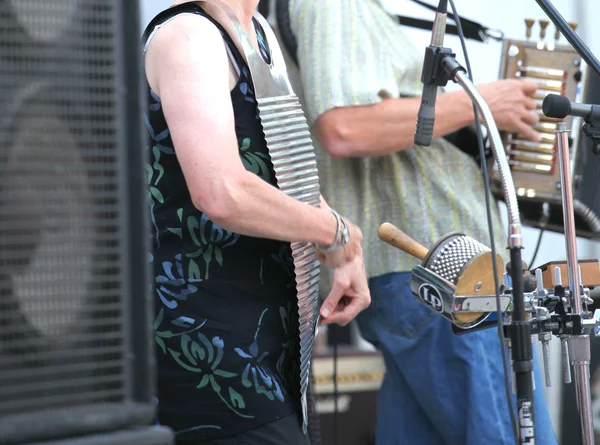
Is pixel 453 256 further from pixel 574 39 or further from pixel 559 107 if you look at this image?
pixel 574 39

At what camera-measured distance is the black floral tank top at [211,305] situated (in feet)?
5.21

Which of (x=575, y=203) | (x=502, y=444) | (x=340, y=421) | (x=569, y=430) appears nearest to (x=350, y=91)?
(x=575, y=203)

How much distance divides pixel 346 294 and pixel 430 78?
44 cm

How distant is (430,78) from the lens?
70.3 inches

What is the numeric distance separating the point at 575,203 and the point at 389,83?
2.04 feet

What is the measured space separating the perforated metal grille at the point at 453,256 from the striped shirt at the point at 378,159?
1.81 feet

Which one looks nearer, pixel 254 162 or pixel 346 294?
pixel 254 162

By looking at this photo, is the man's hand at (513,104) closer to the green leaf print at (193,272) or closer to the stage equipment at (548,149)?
the stage equipment at (548,149)

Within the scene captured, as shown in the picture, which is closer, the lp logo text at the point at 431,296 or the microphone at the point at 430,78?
the lp logo text at the point at 431,296

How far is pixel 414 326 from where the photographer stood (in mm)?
2199

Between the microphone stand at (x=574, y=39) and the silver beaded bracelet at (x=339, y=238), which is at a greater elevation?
the microphone stand at (x=574, y=39)

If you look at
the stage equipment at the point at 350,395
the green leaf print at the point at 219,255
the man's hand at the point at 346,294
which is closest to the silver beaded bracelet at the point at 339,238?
the man's hand at the point at 346,294

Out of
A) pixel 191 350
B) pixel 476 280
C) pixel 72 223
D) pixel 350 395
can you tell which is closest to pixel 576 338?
pixel 476 280

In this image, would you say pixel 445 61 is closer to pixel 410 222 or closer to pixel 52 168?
pixel 410 222
